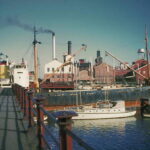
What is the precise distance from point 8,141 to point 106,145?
1994 cm

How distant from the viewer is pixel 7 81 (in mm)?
61438

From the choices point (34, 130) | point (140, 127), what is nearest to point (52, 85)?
point (140, 127)

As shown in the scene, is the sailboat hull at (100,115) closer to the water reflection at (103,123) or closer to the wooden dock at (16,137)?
the water reflection at (103,123)

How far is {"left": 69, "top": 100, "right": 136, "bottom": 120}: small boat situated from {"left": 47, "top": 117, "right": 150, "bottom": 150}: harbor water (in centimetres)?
101

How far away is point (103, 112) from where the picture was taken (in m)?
39.2

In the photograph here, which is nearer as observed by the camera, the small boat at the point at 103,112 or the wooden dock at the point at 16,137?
the wooden dock at the point at 16,137

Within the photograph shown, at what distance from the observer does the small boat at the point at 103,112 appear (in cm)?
3828

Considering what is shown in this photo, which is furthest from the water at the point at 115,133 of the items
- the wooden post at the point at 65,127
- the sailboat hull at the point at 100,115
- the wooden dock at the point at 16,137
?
the wooden post at the point at 65,127

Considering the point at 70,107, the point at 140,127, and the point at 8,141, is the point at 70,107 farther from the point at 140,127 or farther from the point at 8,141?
the point at 8,141

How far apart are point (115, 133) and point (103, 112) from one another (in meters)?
9.42

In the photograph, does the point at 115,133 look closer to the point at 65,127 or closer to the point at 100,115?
the point at 100,115

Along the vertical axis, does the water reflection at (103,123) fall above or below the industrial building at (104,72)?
below

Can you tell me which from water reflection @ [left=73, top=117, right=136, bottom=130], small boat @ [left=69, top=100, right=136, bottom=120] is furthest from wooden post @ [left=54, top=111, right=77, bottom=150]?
small boat @ [left=69, top=100, right=136, bottom=120]

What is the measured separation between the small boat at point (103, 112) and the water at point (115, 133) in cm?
110
